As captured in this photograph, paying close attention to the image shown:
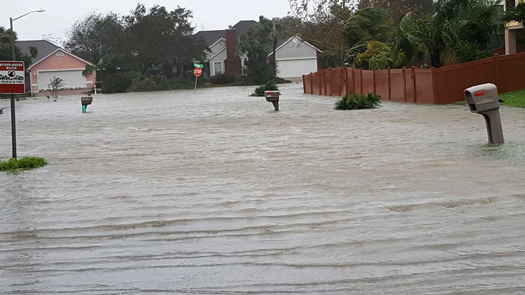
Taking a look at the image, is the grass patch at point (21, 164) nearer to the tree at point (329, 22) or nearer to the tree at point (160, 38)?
the tree at point (329, 22)

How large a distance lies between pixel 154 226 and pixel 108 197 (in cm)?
237

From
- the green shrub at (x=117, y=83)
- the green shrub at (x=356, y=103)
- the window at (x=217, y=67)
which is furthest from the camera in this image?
the window at (x=217, y=67)

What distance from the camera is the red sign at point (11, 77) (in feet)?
46.6

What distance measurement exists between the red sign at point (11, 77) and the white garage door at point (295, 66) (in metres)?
86.1

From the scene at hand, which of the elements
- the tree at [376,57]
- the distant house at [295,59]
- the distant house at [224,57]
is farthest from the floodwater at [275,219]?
the distant house at [224,57]

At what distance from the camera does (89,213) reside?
9555mm

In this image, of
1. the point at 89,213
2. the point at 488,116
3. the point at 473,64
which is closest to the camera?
the point at 89,213

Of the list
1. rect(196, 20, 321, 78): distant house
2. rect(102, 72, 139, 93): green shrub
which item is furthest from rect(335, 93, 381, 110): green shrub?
rect(196, 20, 321, 78): distant house

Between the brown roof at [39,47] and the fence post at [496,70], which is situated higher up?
the brown roof at [39,47]

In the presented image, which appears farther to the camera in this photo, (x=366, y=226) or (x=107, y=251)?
(x=366, y=226)

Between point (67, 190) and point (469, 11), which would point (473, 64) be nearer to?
point (469, 11)

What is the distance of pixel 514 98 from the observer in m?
27.4

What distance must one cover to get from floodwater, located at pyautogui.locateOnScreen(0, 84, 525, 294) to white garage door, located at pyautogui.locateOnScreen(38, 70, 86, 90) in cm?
8469

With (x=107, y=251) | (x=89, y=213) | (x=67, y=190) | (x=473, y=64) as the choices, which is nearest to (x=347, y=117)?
(x=473, y=64)
